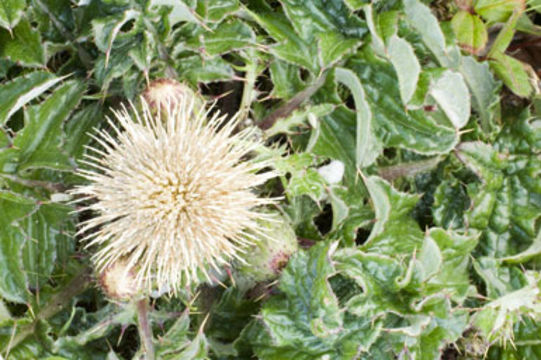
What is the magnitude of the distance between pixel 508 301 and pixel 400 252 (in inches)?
20.4

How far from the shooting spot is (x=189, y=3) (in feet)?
8.16

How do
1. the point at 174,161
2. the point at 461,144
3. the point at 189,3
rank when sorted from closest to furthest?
the point at 174,161, the point at 189,3, the point at 461,144

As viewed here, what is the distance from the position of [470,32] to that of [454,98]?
0.46m

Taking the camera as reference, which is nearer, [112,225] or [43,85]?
[112,225]

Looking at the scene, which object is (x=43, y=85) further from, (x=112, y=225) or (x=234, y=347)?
(x=234, y=347)

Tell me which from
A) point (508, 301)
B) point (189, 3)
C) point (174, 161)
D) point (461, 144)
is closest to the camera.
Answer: point (174, 161)

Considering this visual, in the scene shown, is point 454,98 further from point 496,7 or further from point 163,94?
point 163,94

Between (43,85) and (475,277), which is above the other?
(43,85)

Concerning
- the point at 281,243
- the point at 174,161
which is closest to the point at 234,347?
the point at 281,243

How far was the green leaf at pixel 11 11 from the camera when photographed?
2.56m

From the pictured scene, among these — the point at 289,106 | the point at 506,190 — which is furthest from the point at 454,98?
the point at 289,106

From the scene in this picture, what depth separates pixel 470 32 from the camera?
301 cm

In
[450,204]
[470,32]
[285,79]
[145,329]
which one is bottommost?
[450,204]

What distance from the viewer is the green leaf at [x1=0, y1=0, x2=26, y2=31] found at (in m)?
2.56
